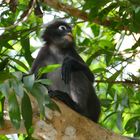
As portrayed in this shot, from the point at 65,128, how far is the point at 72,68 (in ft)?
3.30

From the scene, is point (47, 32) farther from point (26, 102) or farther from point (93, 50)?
point (26, 102)

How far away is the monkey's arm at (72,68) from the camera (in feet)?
10.6

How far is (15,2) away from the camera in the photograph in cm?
297

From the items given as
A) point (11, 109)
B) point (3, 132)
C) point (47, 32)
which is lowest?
point (3, 132)

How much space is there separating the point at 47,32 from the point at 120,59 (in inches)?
38.3

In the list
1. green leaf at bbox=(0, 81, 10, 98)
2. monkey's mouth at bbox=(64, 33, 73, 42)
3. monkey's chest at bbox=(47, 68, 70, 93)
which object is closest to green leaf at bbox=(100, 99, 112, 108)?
monkey's chest at bbox=(47, 68, 70, 93)

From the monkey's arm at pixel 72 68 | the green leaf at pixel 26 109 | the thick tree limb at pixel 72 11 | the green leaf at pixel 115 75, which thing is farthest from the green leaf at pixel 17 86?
the thick tree limb at pixel 72 11

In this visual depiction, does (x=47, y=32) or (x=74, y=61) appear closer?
(x=74, y=61)

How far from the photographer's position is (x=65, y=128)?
244 centimetres

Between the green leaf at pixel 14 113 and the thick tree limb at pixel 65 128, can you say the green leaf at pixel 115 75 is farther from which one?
the green leaf at pixel 14 113

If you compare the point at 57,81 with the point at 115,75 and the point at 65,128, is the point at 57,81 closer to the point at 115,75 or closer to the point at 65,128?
the point at 115,75

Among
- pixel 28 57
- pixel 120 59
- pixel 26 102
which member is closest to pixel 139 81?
pixel 120 59

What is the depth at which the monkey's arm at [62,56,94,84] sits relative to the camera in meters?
3.23

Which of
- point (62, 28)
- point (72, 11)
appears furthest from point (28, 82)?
point (62, 28)
